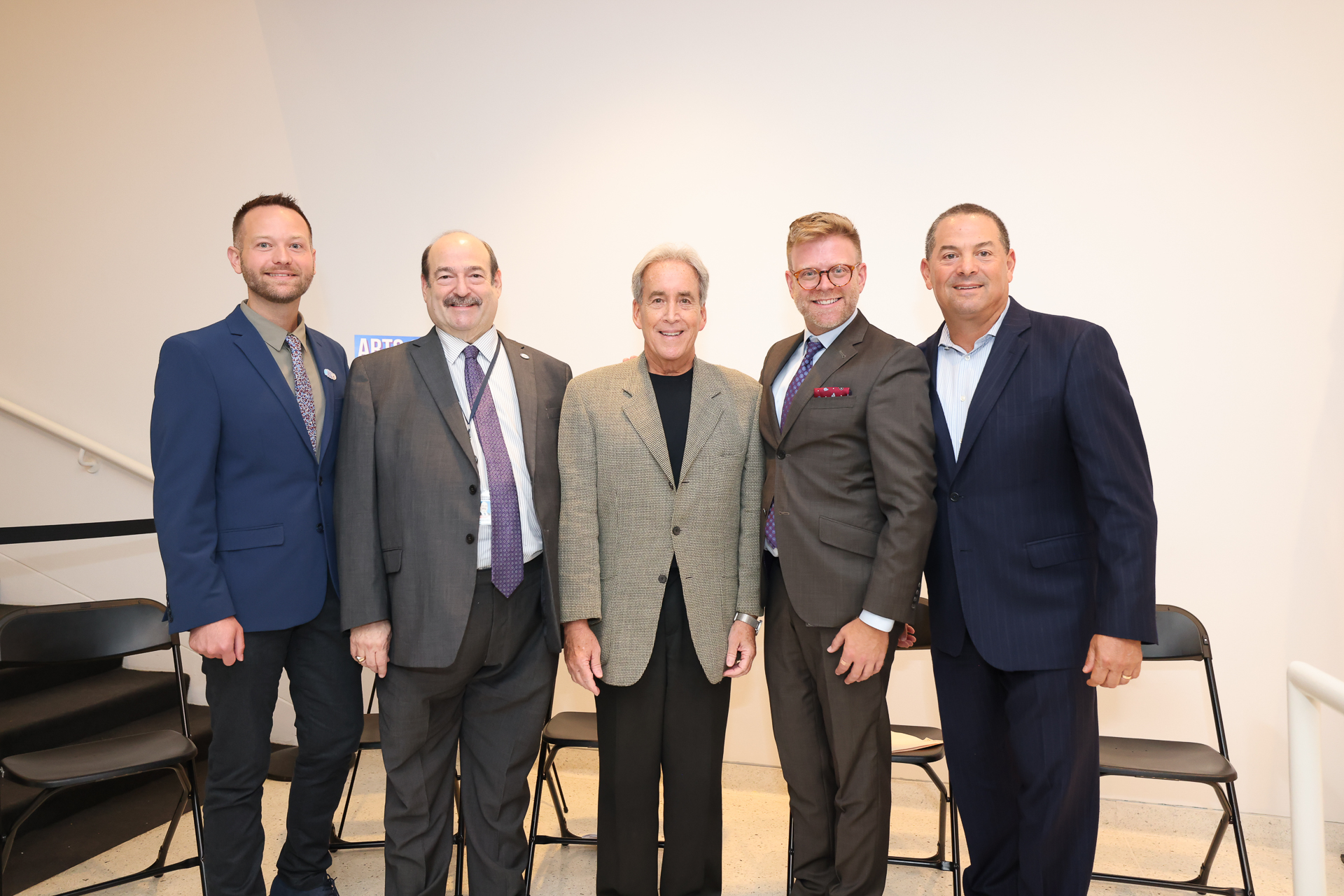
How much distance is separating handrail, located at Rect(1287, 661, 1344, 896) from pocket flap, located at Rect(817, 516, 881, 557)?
1019 millimetres

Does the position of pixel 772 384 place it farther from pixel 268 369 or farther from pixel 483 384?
pixel 268 369

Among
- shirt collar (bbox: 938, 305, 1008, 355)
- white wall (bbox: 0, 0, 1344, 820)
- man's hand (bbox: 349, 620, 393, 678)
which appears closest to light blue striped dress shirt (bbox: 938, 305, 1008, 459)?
shirt collar (bbox: 938, 305, 1008, 355)

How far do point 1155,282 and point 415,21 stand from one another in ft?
11.9

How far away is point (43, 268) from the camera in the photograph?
4.52 meters

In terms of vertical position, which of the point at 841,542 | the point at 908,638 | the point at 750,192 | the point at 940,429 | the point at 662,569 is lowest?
the point at 908,638

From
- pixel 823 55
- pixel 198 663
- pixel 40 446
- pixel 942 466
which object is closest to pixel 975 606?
pixel 942 466

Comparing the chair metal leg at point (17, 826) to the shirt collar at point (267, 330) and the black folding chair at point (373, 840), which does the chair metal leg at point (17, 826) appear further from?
the shirt collar at point (267, 330)

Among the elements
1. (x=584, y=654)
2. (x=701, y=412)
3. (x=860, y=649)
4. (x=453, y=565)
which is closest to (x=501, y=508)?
(x=453, y=565)

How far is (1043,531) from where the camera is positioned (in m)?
2.16

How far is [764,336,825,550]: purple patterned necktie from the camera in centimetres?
237

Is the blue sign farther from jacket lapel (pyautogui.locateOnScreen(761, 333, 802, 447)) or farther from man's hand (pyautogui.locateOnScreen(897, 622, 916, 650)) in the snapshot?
man's hand (pyautogui.locateOnScreen(897, 622, 916, 650))

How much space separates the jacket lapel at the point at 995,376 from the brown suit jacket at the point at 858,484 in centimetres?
10

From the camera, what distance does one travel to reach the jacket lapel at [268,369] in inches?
94.9

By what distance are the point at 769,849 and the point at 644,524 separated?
1.60m
